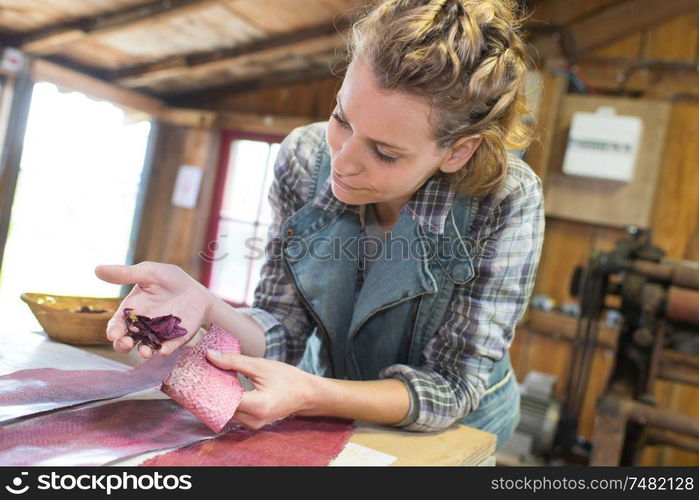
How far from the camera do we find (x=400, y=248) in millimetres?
1286

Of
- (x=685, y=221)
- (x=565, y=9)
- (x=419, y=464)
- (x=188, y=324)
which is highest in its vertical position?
(x=565, y=9)

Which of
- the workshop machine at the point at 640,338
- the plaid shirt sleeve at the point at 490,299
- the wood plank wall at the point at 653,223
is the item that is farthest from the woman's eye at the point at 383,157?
the wood plank wall at the point at 653,223

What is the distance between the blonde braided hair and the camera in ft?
3.35

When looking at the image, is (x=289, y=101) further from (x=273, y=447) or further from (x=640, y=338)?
(x=273, y=447)

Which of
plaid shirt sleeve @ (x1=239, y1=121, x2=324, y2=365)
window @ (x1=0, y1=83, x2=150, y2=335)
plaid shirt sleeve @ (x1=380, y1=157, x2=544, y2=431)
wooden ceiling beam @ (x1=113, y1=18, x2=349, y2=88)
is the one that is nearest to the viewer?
plaid shirt sleeve @ (x1=380, y1=157, x2=544, y2=431)

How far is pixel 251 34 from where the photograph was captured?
13.6 feet

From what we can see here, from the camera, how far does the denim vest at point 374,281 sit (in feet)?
4.10

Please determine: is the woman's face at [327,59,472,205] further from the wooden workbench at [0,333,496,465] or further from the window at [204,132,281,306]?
the window at [204,132,281,306]

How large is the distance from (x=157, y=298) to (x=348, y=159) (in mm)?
403

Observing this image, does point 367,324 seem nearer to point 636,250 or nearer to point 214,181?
point 636,250

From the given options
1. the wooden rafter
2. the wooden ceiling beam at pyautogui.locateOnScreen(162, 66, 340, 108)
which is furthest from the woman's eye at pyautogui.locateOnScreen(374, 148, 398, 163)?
the wooden ceiling beam at pyautogui.locateOnScreen(162, 66, 340, 108)

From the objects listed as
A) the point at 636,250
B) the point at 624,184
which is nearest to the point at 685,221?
the point at 624,184

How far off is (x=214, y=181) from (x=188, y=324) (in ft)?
14.6

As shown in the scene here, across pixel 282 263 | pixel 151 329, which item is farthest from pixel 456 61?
pixel 151 329
